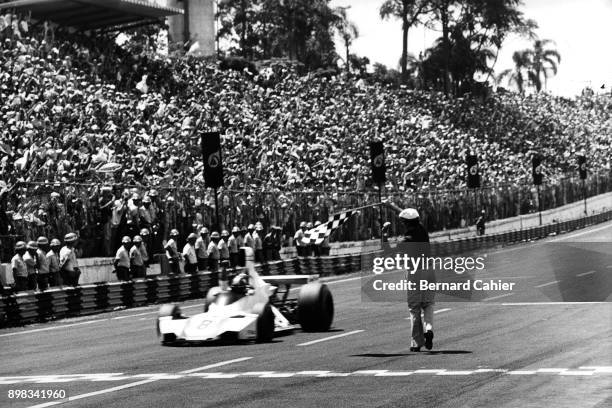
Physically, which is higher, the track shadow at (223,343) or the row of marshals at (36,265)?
the row of marshals at (36,265)

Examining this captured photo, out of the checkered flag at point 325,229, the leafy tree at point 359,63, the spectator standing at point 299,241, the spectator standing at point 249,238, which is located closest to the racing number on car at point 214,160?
the spectator standing at point 249,238

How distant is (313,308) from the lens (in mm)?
18094

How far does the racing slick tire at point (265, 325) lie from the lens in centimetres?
1653

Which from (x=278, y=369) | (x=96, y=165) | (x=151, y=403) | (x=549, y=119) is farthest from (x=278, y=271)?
(x=549, y=119)

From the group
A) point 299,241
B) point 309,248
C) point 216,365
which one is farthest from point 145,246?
point 216,365

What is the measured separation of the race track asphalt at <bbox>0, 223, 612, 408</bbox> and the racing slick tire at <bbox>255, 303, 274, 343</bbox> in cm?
19

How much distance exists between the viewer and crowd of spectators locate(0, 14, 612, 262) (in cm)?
3128

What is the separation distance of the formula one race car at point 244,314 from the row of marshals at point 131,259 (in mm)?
11565

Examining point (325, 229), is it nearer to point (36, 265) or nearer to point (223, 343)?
point (223, 343)

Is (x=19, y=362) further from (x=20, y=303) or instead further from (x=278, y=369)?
(x=20, y=303)

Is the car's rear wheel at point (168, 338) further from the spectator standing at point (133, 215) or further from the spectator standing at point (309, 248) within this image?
the spectator standing at point (309, 248)

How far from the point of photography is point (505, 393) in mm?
10711

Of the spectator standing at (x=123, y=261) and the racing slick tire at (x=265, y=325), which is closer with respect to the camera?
the racing slick tire at (x=265, y=325)

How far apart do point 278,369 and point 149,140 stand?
26.8 meters
